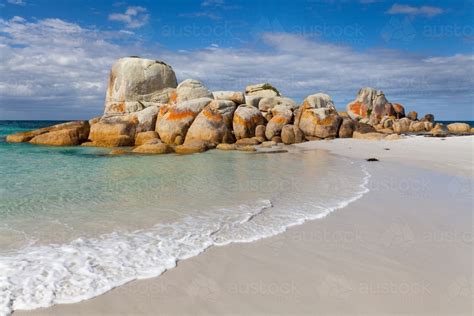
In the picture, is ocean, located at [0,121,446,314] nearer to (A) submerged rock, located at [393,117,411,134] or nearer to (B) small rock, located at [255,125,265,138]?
(B) small rock, located at [255,125,265,138]

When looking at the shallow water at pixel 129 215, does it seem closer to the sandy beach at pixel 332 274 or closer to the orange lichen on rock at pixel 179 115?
the sandy beach at pixel 332 274

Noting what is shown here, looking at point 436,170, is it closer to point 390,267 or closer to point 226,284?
point 390,267

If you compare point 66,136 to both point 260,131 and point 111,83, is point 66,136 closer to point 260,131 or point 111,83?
point 111,83

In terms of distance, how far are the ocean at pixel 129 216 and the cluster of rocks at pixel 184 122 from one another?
326 inches

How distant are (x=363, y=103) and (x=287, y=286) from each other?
4922cm

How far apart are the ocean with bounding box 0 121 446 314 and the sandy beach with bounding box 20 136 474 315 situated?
0.34 meters

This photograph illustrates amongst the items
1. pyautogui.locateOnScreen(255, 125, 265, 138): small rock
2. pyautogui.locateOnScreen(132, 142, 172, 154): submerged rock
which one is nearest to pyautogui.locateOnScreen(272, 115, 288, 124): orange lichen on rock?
pyautogui.locateOnScreen(255, 125, 265, 138): small rock

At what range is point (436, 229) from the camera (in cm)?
559

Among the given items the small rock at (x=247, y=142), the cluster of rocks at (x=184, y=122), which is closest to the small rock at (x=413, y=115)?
the cluster of rocks at (x=184, y=122)

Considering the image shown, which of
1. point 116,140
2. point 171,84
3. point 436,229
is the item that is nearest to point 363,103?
point 171,84

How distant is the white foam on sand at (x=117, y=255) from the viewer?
3.52 m

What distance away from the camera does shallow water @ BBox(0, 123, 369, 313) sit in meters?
3.92

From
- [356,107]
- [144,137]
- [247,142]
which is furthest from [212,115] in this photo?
[356,107]

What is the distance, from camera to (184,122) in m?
23.4
